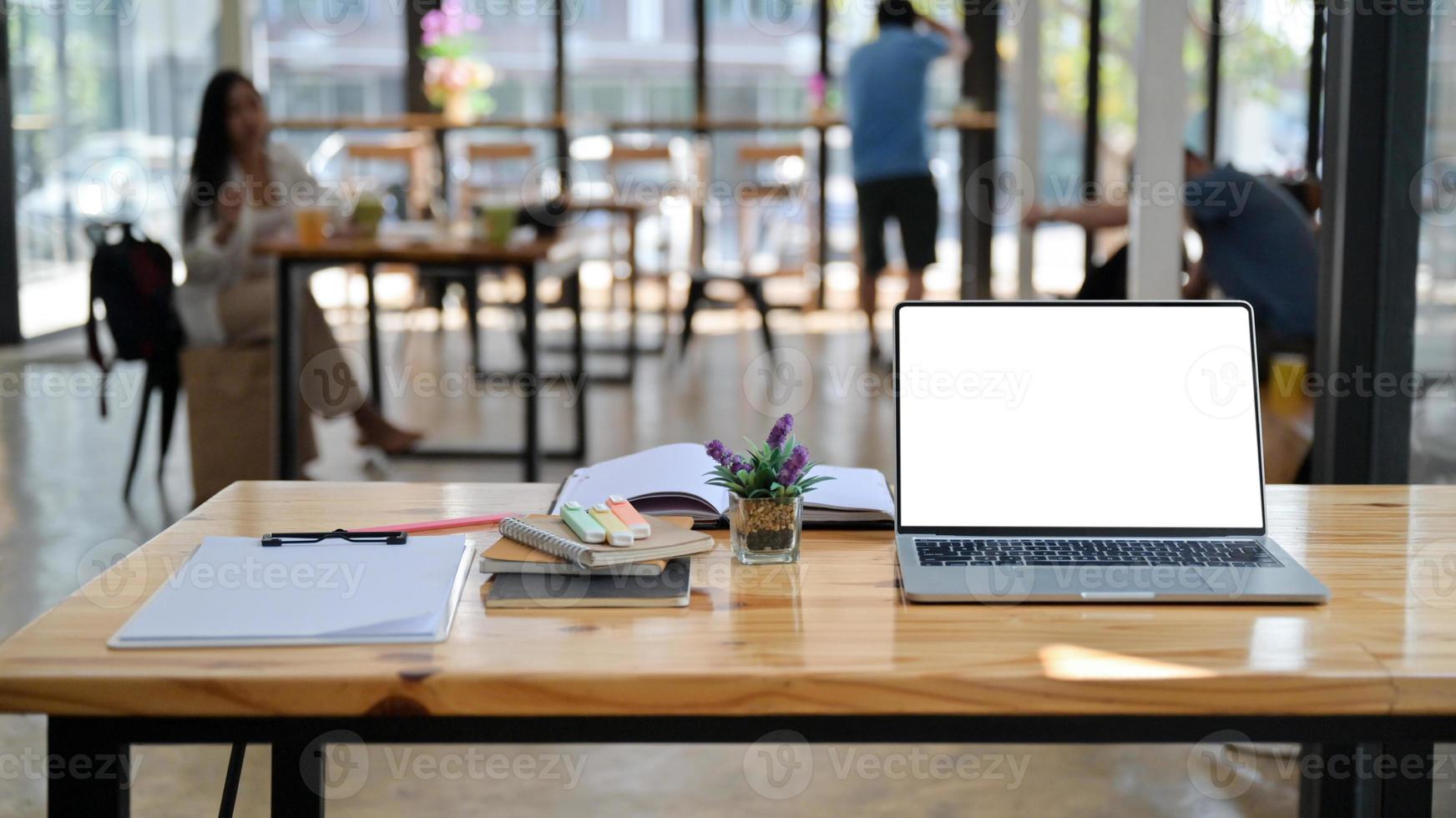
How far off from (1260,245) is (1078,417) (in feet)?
8.04

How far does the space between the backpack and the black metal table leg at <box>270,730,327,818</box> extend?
7.57ft

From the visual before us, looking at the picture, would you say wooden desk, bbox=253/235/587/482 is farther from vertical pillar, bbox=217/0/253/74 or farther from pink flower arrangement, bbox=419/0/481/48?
pink flower arrangement, bbox=419/0/481/48

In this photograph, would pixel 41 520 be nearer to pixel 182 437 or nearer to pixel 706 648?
pixel 182 437

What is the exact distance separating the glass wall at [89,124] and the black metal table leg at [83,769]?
217 inches

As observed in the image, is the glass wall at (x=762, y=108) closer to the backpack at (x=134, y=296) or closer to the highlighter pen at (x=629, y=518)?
the backpack at (x=134, y=296)

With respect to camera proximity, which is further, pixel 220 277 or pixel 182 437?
pixel 182 437

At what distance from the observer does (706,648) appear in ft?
2.92

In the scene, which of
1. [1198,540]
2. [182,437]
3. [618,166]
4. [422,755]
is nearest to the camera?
[1198,540]

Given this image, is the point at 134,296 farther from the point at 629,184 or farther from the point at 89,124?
the point at 629,184

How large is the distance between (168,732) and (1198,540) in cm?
74

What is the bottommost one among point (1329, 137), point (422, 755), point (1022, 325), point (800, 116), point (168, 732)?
point (422, 755)

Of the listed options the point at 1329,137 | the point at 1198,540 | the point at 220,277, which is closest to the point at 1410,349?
the point at 1329,137

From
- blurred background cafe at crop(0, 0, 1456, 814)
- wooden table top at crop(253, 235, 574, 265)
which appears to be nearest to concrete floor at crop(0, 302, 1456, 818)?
blurred background cafe at crop(0, 0, 1456, 814)

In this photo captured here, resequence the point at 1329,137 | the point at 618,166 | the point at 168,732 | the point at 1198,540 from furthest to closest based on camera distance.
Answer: the point at 618,166
the point at 1329,137
the point at 1198,540
the point at 168,732
